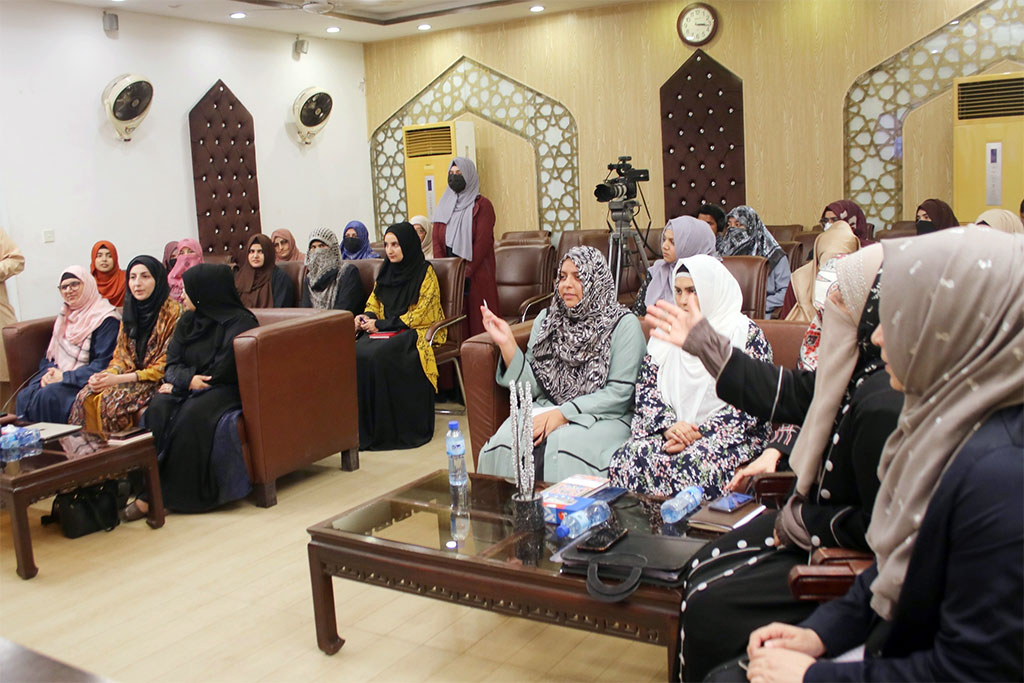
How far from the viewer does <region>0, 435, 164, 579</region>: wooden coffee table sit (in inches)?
122

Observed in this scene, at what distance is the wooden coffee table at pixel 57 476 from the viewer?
310 cm

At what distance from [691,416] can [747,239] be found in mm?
2663

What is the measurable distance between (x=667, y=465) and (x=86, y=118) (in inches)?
227

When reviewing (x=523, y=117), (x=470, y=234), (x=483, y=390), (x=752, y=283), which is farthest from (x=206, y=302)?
(x=523, y=117)

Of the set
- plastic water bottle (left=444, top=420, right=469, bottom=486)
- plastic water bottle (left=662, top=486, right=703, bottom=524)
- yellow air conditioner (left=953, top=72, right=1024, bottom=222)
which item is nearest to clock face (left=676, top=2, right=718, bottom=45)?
yellow air conditioner (left=953, top=72, right=1024, bottom=222)

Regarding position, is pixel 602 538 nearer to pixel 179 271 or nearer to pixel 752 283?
pixel 752 283

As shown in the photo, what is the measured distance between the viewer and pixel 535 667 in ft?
7.77

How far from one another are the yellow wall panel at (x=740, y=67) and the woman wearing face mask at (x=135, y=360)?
187 inches

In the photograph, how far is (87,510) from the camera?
11.6 feet

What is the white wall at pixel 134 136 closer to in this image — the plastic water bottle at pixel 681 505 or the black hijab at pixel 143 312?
the black hijab at pixel 143 312

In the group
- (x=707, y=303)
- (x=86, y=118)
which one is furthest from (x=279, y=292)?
(x=707, y=303)

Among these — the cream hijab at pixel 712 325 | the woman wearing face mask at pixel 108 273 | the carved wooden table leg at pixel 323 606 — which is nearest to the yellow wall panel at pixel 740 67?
the woman wearing face mask at pixel 108 273

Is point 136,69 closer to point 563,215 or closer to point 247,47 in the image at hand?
point 247,47

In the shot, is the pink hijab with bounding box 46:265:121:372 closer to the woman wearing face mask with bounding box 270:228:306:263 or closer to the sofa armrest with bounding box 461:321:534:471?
the sofa armrest with bounding box 461:321:534:471
